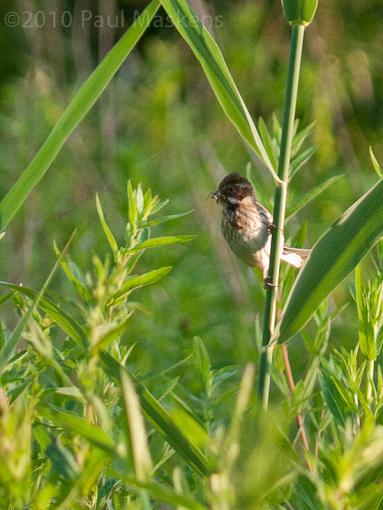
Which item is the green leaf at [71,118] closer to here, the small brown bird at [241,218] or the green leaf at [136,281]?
the green leaf at [136,281]

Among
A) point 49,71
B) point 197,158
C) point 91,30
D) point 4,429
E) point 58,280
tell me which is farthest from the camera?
point 91,30

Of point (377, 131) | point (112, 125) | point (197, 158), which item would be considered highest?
point (112, 125)

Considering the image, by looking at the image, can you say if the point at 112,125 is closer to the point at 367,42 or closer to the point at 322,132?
the point at 322,132

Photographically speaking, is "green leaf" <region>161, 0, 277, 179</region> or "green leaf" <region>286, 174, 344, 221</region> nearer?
"green leaf" <region>161, 0, 277, 179</region>

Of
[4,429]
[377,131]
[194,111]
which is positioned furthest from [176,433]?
[377,131]

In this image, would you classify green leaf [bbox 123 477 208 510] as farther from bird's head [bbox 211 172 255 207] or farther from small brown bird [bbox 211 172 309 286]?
bird's head [bbox 211 172 255 207]

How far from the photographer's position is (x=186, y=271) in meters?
3.56

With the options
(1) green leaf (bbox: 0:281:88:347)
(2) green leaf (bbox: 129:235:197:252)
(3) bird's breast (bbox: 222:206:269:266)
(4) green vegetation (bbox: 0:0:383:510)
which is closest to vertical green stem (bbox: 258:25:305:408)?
(4) green vegetation (bbox: 0:0:383:510)

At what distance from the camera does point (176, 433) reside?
1.11 metres

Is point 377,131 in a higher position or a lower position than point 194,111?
lower

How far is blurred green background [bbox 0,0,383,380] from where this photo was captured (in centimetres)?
340

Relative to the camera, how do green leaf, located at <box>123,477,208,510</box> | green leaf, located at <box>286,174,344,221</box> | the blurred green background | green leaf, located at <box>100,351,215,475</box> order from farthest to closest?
the blurred green background
green leaf, located at <box>286,174,344,221</box>
green leaf, located at <box>100,351,215,475</box>
green leaf, located at <box>123,477,208,510</box>

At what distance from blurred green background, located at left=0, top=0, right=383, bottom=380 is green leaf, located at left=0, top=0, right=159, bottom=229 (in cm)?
129

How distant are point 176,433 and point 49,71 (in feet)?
12.4
